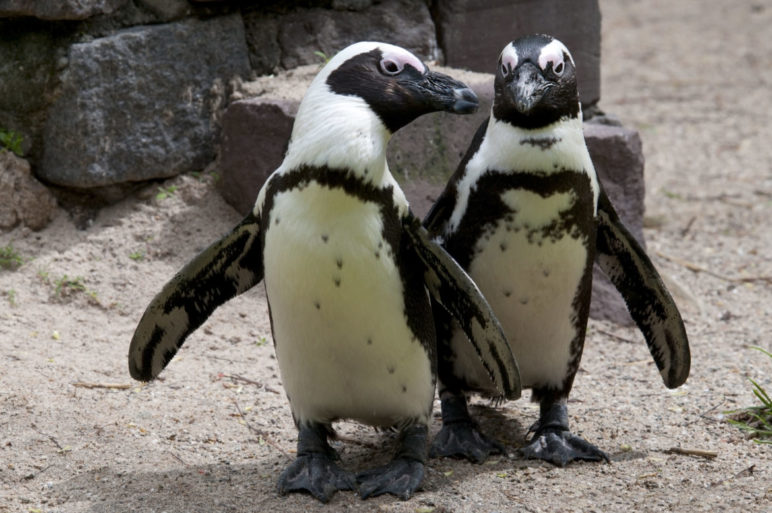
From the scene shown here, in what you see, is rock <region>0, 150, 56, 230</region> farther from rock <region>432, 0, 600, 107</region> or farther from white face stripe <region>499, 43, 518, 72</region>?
white face stripe <region>499, 43, 518, 72</region>

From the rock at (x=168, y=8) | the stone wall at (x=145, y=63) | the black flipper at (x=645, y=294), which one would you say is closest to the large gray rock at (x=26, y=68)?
the stone wall at (x=145, y=63)

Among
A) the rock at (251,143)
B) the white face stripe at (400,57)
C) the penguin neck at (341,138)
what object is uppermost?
the white face stripe at (400,57)

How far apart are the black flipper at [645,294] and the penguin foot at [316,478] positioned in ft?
3.54

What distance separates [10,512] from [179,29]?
232 cm

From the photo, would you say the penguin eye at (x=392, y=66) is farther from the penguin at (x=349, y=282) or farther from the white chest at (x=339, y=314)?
the white chest at (x=339, y=314)

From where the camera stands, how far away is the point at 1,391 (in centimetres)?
324

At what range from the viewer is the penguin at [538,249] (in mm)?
2850

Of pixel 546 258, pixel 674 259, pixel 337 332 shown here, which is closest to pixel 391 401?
pixel 337 332

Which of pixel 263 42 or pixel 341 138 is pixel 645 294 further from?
pixel 263 42

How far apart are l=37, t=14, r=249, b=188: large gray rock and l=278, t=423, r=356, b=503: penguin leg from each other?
6.24 ft

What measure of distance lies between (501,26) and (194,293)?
265 centimetres

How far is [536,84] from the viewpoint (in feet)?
9.10

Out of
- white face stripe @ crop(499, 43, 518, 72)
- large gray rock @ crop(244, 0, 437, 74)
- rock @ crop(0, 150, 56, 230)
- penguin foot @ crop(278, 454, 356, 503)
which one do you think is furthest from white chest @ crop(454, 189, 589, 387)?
rock @ crop(0, 150, 56, 230)

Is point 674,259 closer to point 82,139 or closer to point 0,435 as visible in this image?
point 82,139
